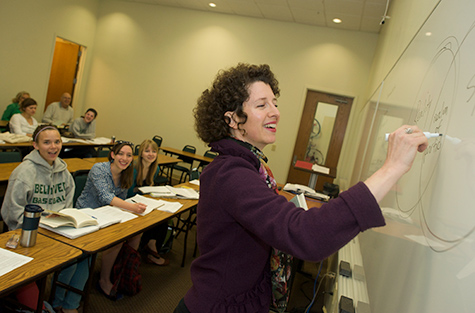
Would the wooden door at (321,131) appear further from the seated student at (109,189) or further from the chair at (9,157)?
the chair at (9,157)

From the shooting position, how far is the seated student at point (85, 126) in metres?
6.23

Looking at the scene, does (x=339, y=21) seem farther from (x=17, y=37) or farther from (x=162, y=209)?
(x=17, y=37)

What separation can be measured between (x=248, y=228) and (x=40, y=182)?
7.13ft

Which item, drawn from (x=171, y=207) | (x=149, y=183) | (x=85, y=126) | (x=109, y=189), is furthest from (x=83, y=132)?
(x=171, y=207)


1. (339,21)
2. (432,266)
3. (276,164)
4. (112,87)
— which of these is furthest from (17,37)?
(432,266)

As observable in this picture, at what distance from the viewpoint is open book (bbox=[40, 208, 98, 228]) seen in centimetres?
199

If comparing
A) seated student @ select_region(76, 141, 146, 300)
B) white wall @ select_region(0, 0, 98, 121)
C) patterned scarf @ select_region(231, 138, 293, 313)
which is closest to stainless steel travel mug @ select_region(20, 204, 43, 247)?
seated student @ select_region(76, 141, 146, 300)

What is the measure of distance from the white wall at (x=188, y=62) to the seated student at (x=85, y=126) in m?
2.22

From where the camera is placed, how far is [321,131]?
7.43 m

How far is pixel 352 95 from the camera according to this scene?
712cm

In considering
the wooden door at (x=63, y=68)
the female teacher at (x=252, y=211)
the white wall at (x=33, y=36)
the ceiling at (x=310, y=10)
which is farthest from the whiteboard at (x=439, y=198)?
the wooden door at (x=63, y=68)

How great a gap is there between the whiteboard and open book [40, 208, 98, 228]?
5.56ft

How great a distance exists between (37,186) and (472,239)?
102 inches

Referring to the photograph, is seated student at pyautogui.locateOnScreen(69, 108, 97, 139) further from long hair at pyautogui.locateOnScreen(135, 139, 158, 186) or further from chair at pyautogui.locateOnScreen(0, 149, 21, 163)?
long hair at pyautogui.locateOnScreen(135, 139, 158, 186)
